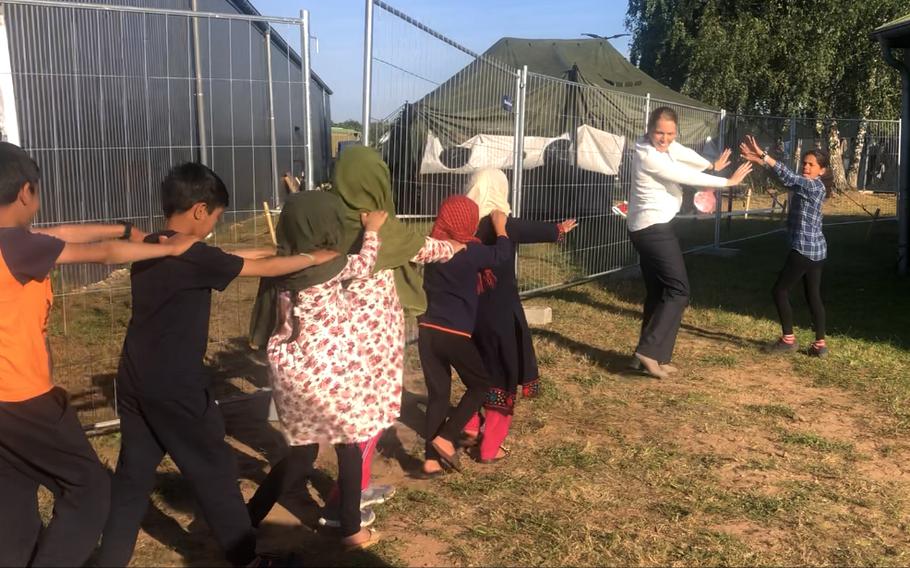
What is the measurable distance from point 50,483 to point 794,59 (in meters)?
25.7

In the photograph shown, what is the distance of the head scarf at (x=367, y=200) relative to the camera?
3.37 meters

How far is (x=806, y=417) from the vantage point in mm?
5234

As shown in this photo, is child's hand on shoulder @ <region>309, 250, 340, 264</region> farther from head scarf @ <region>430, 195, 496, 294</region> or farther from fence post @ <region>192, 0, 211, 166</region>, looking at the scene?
fence post @ <region>192, 0, 211, 166</region>

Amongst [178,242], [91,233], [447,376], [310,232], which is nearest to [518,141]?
[447,376]

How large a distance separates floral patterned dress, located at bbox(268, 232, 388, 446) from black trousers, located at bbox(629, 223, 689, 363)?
3.20 m

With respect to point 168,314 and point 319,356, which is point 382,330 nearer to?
point 319,356

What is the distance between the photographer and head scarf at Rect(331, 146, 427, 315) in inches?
133

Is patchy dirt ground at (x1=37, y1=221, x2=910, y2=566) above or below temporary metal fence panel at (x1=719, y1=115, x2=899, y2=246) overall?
below

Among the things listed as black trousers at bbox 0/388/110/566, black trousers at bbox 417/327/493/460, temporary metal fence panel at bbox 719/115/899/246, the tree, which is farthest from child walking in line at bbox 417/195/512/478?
the tree

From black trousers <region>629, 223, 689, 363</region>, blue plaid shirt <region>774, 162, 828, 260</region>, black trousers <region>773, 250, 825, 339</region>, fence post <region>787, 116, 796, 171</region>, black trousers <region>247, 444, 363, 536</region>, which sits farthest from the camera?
fence post <region>787, 116, 796, 171</region>

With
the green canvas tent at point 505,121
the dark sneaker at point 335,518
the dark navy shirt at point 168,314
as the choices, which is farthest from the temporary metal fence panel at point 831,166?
the dark navy shirt at point 168,314

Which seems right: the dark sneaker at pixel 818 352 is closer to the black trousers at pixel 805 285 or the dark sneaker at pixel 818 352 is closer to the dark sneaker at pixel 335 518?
the black trousers at pixel 805 285

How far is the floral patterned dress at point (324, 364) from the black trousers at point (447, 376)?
780mm

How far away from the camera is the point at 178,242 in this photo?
2752 millimetres
